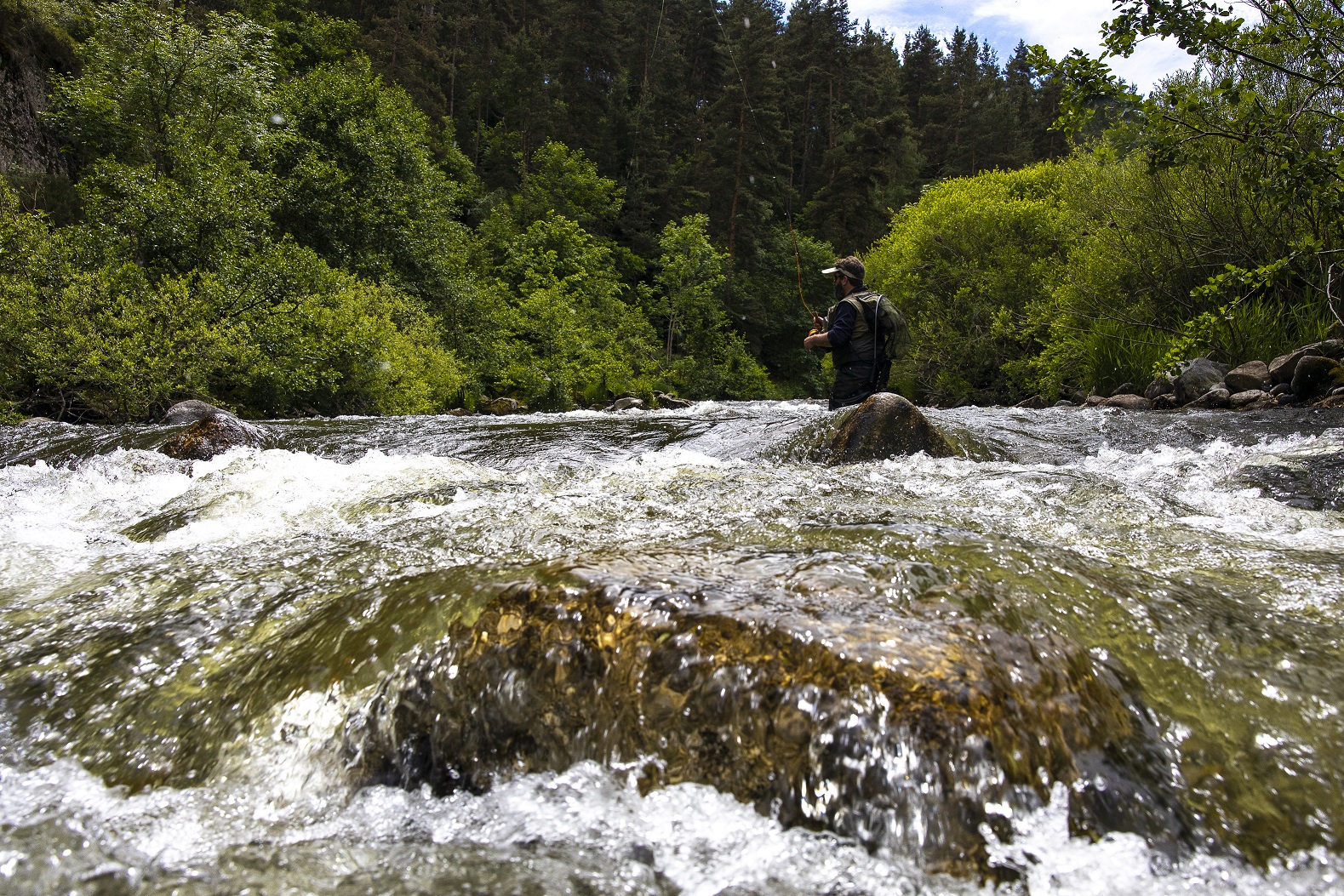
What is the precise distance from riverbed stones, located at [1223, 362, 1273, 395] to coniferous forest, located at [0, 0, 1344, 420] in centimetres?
128

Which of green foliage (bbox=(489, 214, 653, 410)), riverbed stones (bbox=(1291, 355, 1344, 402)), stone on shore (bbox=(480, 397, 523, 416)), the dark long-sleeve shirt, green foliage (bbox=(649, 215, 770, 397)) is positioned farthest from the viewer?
green foliage (bbox=(649, 215, 770, 397))

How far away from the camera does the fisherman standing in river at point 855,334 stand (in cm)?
892

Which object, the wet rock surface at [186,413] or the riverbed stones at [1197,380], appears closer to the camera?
the wet rock surface at [186,413]

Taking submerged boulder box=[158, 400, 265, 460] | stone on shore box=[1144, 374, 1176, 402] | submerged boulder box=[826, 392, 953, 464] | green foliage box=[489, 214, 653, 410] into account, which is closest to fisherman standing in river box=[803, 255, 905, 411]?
submerged boulder box=[826, 392, 953, 464]

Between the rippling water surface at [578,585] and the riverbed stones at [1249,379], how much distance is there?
6867mm

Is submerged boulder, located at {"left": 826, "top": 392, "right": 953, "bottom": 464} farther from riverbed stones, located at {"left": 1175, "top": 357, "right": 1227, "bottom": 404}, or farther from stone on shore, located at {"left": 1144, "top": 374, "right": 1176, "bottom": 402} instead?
stone on shore, located at {"left": 1144, "top": 374, "right": 1176, "bottom": 402}

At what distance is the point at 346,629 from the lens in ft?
8.21

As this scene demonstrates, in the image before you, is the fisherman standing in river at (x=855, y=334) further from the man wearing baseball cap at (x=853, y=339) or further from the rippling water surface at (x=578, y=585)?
the rippling water surface at (x=578, y=585)

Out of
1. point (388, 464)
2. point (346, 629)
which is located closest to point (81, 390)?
point (388, 464)

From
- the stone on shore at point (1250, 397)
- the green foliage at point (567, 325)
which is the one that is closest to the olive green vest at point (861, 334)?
the stone on shore at point (1250, 397)

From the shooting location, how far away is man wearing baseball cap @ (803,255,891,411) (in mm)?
8922

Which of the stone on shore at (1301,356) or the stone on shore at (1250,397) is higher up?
the stone on shore at (1301,356)

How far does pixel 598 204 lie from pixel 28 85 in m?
24.5

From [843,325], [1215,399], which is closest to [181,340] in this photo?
[843,325]
